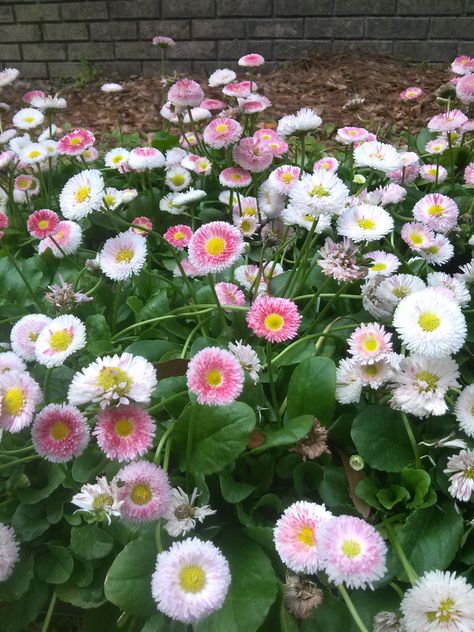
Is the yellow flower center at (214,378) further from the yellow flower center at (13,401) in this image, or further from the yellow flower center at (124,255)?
the yellow flower center at (124,255)

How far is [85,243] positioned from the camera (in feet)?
5.60

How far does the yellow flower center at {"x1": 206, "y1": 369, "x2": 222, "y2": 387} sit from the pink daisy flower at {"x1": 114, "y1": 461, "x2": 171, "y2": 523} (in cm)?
14

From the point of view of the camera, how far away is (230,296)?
1.18m

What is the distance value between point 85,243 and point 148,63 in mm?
3207

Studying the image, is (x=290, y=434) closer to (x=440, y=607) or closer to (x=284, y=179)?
(x=440, y=607)

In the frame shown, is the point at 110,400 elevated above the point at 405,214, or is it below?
above

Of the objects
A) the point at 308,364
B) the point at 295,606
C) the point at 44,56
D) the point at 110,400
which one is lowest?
the point at 44,56

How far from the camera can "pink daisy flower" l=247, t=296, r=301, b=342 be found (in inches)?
37.3

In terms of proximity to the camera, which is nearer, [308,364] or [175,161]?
[308,364]

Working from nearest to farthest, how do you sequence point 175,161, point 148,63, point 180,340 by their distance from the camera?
1. point 180,340
2. point 175,161
3. point 148,63

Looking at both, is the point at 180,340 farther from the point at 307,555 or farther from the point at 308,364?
the point at 307,555

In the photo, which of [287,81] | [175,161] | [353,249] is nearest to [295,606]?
[353,249]

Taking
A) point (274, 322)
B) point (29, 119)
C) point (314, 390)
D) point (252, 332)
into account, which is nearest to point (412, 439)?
point (314, 390)

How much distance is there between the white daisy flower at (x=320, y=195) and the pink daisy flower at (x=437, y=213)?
409 millimetres
